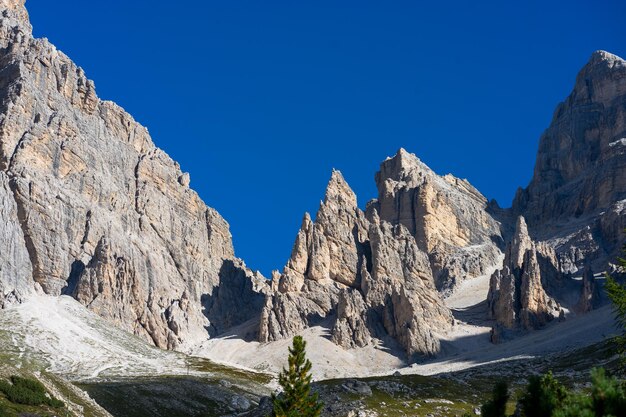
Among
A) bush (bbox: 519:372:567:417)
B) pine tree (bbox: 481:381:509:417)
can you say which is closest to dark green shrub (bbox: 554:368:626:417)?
bush (bbox: 519:372:567:417)

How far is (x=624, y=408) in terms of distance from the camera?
2708cm

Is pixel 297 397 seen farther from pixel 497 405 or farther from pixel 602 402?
pixel 602 402

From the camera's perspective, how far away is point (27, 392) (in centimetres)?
8544

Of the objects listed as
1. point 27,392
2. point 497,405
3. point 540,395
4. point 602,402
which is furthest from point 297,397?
point 27,392

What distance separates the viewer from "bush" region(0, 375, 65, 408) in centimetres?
8286

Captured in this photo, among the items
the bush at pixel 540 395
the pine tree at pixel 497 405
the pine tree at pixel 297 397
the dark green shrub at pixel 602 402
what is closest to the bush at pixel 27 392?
the pine tree at pixel 297 397

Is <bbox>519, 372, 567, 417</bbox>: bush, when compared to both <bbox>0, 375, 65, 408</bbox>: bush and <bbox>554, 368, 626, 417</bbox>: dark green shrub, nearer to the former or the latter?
<bbox>554, 368, 626, 417</bbox>: dark green shrub

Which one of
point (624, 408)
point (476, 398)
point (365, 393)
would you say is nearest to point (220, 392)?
point (365, 393)

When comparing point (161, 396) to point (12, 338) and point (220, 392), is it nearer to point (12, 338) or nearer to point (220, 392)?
point (220, 392)

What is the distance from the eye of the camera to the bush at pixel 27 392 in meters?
82.9

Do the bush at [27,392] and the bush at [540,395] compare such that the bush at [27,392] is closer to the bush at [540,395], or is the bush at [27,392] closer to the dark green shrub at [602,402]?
the bush at [540,395]

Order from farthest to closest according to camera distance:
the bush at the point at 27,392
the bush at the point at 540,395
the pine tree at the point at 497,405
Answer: the bush at the point at 27,392, the pine tree at the point at 497,405, the bush at the point at 540,395

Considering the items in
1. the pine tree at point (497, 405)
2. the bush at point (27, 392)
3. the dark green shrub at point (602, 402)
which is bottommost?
the dark green shrub at point (602, 402)

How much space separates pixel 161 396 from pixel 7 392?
262 feet
